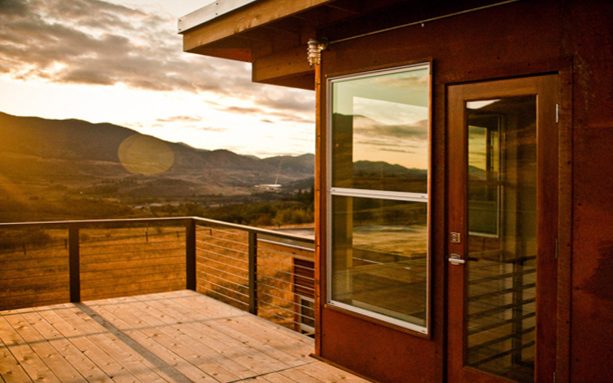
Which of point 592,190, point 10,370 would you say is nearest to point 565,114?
point 592,190

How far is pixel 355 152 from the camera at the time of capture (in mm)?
3801

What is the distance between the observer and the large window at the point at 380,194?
336cm

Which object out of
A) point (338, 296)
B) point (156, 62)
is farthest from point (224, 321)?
point (156, 62)

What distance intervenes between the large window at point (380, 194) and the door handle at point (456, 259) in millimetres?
203

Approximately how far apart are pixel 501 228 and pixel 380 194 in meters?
0.93

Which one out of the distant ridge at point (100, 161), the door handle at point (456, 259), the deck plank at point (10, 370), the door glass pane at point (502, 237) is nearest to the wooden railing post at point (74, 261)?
the deck plank at point (10, 370)

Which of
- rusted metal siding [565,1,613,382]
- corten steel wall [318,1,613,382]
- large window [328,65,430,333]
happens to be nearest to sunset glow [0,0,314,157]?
large window [328,65,430,333]

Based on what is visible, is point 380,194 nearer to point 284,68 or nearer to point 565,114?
point 565,114

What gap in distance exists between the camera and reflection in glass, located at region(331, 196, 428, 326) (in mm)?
3381

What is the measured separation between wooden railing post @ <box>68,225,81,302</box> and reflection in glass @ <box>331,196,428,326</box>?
347 centimetres

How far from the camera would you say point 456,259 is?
10.2 feet

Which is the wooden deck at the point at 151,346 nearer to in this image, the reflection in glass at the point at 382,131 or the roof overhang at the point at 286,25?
the reflection in glass at the point at 382,131

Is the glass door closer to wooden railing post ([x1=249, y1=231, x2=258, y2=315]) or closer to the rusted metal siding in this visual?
the rusted metal siding

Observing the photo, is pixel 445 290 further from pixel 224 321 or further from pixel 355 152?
pixel 224 321
